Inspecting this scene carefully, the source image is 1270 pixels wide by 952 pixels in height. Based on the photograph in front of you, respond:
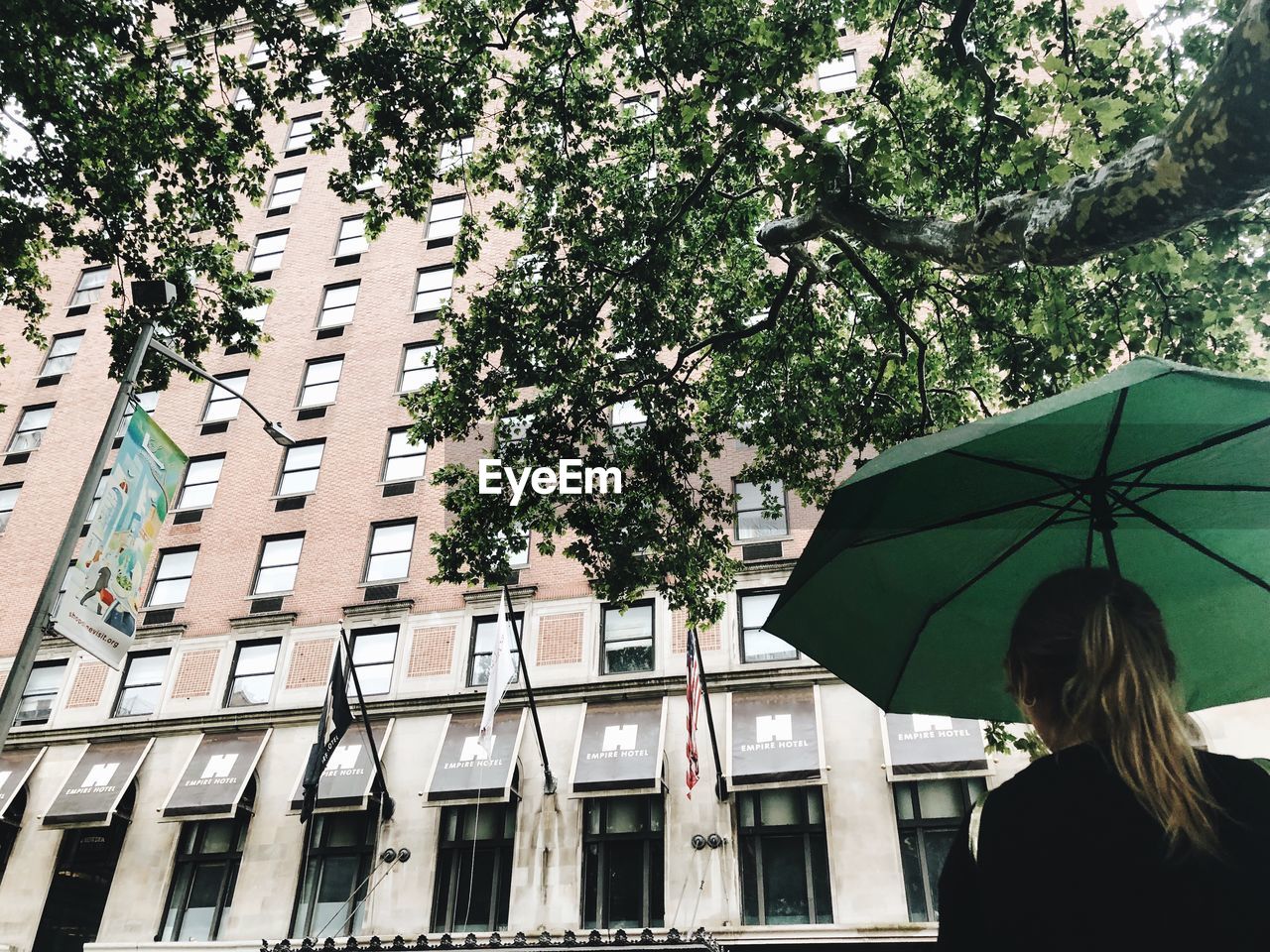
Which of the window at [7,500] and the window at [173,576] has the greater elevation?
the window at [7,500]

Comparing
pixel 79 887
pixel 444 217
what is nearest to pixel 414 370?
pixel 444 217

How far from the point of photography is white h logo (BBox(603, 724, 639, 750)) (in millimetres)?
17094

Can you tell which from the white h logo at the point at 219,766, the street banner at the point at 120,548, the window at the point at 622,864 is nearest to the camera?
the street banner at the point at 120,548

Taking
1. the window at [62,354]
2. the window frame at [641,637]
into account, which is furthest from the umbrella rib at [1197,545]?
the window at [62,354]

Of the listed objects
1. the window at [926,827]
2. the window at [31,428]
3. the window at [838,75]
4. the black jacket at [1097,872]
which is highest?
the window at [838,75]

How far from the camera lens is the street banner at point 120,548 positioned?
823 cm

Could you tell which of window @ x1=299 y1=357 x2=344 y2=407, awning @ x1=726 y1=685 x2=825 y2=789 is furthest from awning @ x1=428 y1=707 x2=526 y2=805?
window @ x1=299 y1=357 x2=344 y2=407

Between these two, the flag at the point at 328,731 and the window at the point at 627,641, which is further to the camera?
the window at the point at 627,641

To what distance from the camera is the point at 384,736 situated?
60.7 feet

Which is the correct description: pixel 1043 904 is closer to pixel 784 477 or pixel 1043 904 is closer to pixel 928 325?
pixel 784 477

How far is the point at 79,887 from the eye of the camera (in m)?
18.5

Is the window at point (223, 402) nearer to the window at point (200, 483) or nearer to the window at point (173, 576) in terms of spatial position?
the window at point (200, 483)

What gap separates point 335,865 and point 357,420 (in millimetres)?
12365

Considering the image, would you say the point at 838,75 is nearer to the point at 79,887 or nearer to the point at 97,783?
the point at 97,783
